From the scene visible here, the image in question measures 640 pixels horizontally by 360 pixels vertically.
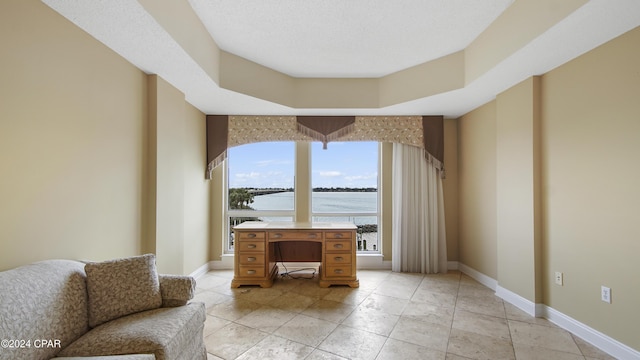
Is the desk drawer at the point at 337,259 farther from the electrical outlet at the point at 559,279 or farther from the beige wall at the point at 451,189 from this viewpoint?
the electrical outlet at the point at 559,279

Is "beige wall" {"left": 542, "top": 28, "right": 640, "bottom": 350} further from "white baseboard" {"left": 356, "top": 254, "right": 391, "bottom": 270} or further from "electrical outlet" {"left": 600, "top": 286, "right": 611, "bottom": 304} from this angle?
"white baseboard" {"left": 356, "top": 254, "right": 391, "bottom": 270}

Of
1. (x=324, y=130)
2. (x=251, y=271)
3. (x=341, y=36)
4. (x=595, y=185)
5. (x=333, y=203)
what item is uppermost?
(x=341, y=36)

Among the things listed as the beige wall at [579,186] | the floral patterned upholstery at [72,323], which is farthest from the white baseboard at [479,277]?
the floral patterned upholstery at [72,323]

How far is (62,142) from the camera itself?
67.1 inches

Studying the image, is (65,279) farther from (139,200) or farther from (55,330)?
(139,200)

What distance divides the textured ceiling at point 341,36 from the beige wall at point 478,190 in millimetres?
423

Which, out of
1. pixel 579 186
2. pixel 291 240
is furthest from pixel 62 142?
pixel 579 186

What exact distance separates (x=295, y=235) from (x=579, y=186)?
2.85 m

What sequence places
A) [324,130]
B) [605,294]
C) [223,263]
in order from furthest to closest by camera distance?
1. [223,263]
2. [324,130]
3. [605,294]

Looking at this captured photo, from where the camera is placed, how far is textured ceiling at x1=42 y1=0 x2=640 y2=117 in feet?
5.75

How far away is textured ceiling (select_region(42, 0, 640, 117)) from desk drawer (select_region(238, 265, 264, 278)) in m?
2.07

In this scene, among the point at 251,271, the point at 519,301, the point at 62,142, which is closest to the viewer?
the point at 62,142

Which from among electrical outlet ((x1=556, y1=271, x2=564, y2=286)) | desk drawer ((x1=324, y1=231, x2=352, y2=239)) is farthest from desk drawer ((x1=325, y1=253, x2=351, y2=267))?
electrical outlet ((x1=556, y1=271, x2=564, y2=286))

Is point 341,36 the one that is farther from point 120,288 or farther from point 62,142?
point 120,288
